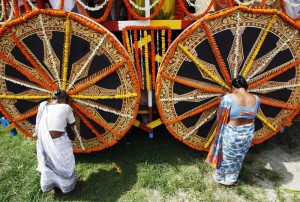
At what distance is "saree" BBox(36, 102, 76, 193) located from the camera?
3182 millimetres

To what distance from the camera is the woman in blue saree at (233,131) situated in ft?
10.4

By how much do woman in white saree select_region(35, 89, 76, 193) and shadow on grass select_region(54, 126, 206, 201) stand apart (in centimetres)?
22

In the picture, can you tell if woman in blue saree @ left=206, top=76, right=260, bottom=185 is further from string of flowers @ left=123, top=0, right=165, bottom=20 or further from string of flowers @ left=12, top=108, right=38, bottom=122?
string of flowers @ left=12, top=108, right=38, bottom=122

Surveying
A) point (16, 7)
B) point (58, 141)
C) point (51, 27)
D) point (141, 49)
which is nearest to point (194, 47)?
point (141, 49)

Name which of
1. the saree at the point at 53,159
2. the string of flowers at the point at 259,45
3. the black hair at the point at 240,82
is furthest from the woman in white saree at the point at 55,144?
the string of flowers at the point at 259,45

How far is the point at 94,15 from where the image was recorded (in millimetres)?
3783

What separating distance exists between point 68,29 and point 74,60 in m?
0.39

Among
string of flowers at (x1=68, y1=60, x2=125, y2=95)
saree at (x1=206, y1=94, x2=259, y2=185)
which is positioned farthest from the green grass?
string of flowers at (x1=68, y1=60, x2=125, y2=95)

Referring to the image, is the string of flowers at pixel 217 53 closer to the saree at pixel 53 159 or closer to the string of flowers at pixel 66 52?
the string of flowers at pixel 66 52

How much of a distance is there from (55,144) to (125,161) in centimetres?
112

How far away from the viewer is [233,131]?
130 inches

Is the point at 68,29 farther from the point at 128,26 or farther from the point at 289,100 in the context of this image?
the point at 289,100

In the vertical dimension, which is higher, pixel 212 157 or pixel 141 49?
pixel 141 49

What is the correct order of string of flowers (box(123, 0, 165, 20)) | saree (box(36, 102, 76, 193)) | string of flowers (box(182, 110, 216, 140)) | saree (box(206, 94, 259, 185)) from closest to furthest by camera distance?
string of flowers (box(123, 0, 165, 20)) < saree (box(36, 102, 76, 193)) < saree (box(206, 94, 259, 185)) < string of flowers (box(182, 110, 216, 140))
